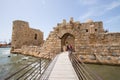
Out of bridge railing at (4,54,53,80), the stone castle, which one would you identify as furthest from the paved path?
the stone castle

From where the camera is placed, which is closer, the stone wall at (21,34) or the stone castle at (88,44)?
the stone castle at (88,44)

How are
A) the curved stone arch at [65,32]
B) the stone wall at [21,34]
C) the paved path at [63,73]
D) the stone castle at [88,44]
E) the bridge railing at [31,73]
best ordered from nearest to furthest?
the bridge railing at [31,73] → the paved path at [63,73] → the stone castle at [88,44] → the curved stone arch at [65,32] → the stone wall at [21,34]

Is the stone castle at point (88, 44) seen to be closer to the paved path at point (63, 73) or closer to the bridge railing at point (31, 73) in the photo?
the bridge railing at point (31, 73)

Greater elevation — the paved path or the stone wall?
the stone wall

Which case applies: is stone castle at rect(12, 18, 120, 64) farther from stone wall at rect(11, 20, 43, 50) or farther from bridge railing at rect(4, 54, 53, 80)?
stone wall at rect(11, 20, 43, 50)

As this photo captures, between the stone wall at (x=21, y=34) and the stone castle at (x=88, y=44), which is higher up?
the stone wall at (x=21, y=34)

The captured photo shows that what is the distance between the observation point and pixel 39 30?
3516 cm

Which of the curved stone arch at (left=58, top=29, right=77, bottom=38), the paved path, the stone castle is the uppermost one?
the curved stone arch at (left=58, top=29, right=77, bottom=38)

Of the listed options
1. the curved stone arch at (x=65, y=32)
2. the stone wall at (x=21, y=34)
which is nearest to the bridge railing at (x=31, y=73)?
the curved stone arch at (x=65, y=32)

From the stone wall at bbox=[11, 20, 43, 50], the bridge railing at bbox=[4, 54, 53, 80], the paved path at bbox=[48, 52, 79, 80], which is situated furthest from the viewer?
the stone wall at bbox=[11, 20, 43, 50]

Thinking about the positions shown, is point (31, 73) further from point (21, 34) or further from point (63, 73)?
point (21, 34)

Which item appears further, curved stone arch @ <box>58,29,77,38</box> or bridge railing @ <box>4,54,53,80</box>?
curved stone arch @ <box>58,29,77,38</box>

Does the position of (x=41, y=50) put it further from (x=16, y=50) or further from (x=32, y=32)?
(x=32, y=32)

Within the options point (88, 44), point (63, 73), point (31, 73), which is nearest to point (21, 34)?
point (88, 44)
